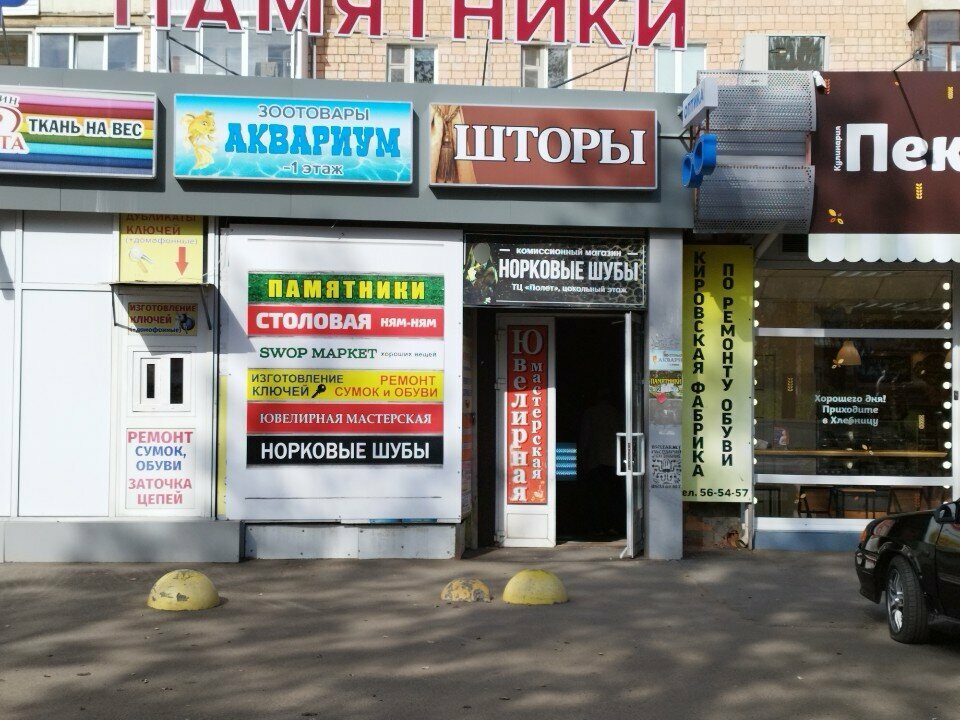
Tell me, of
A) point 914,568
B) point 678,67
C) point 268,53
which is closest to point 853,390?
point 914,568

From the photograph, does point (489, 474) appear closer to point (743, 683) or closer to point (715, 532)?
point (715, 532)

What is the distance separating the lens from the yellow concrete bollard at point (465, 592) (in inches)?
374

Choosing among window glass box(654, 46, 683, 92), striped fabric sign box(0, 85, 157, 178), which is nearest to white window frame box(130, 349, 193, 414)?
striped fabric sign box(0, 85, 157, 178)

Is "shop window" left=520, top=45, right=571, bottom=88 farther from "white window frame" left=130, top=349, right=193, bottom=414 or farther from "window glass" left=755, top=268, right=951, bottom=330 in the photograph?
"white window frame" left=130, top=349, right=193, bottom=414

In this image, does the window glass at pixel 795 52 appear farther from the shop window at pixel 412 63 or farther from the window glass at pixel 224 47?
A: the window glass at pixel 224 47

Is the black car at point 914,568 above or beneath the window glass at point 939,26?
beneath

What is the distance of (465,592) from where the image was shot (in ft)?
31.2

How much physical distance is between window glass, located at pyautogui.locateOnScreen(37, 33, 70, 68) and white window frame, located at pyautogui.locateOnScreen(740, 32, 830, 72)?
11123 mm

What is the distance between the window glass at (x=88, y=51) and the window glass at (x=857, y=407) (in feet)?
40.0

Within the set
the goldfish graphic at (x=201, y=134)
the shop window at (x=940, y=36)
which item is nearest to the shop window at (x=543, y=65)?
the shop window at (x=940, y=36)

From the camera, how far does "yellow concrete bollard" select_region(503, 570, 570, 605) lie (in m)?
9.42

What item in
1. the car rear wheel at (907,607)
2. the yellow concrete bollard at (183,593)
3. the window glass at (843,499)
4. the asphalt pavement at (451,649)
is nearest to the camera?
the asphalt pavement at (451,649)

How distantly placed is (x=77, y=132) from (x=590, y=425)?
7072 mm

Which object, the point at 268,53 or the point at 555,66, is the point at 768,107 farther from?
the point at 268,53
